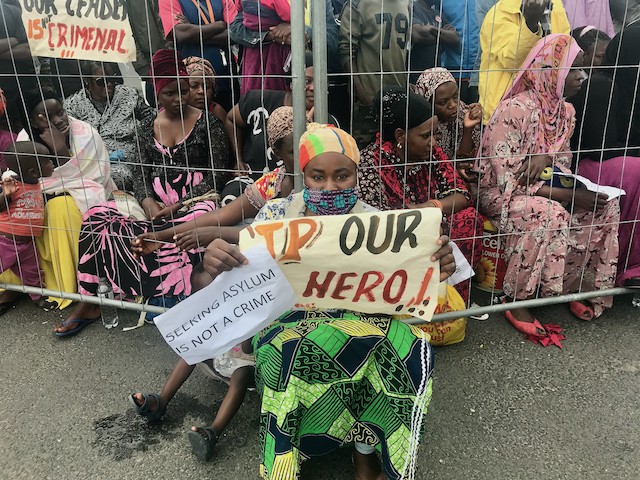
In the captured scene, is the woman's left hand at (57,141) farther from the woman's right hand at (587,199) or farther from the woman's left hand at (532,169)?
the woman's right hand at (587,199)

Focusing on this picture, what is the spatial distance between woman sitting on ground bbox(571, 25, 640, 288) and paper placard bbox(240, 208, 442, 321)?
1803mm

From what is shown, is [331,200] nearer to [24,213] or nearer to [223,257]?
[223,257]

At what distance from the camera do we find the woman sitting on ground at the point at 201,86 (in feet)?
13.0

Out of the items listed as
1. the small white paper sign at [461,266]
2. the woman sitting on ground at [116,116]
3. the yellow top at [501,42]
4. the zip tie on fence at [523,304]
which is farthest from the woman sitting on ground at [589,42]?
the woman sitting on ground at [116,116]

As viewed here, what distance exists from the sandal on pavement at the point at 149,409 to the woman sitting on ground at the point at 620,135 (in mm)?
2677

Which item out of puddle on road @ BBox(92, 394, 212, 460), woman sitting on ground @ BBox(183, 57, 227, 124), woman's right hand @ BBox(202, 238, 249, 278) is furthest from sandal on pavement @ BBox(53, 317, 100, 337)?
woman's right hand @ BBox(202, 238, 249, 278)

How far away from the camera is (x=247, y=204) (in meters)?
3.02

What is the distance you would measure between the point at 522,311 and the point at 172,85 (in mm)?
2500

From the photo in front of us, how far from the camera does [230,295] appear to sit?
2076 millimetres

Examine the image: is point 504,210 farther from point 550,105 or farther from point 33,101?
point 33,101

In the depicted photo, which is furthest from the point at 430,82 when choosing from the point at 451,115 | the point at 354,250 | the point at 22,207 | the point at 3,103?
the point at 3,103

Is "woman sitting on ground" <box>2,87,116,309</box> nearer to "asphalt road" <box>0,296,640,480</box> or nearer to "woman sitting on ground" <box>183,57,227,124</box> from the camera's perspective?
"asphalt road" <box>0,296,640,480</box>

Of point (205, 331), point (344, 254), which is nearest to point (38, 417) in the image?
point (205, 331)

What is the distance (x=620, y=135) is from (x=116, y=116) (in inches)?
136
